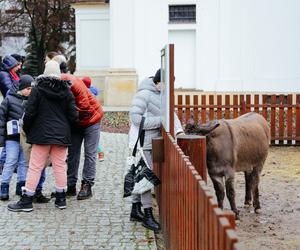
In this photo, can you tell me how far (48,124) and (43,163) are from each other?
56 centimetres

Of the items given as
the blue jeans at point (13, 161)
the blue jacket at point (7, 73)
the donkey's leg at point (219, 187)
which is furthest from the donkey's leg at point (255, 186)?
the blue jacket at point (7, 73)

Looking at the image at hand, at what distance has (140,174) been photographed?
23.0 feet

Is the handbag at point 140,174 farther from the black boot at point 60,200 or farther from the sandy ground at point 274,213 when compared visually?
the sandy ground at point 274,213

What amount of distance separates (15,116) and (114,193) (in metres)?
1.83

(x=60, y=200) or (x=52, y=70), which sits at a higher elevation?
(x=52, y=70)

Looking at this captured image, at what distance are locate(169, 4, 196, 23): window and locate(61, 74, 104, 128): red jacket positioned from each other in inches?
698

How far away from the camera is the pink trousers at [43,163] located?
7.77 m

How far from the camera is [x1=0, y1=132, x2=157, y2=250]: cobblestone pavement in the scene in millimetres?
6543

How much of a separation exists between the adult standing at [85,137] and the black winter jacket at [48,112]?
0.66 metres

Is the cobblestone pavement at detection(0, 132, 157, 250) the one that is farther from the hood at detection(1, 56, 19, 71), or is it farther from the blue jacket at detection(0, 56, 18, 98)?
the hood at detection(1, 56, 19, 71)

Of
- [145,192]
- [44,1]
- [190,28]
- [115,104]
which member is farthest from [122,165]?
[44,1]

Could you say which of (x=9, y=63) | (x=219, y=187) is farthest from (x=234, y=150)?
(x=9, y=63)

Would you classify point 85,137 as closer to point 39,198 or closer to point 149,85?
point 39,198

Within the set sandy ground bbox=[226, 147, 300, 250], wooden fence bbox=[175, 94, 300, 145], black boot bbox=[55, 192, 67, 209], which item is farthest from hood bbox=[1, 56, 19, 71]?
wooden fence bbox=[175, 94, 300, 145]
